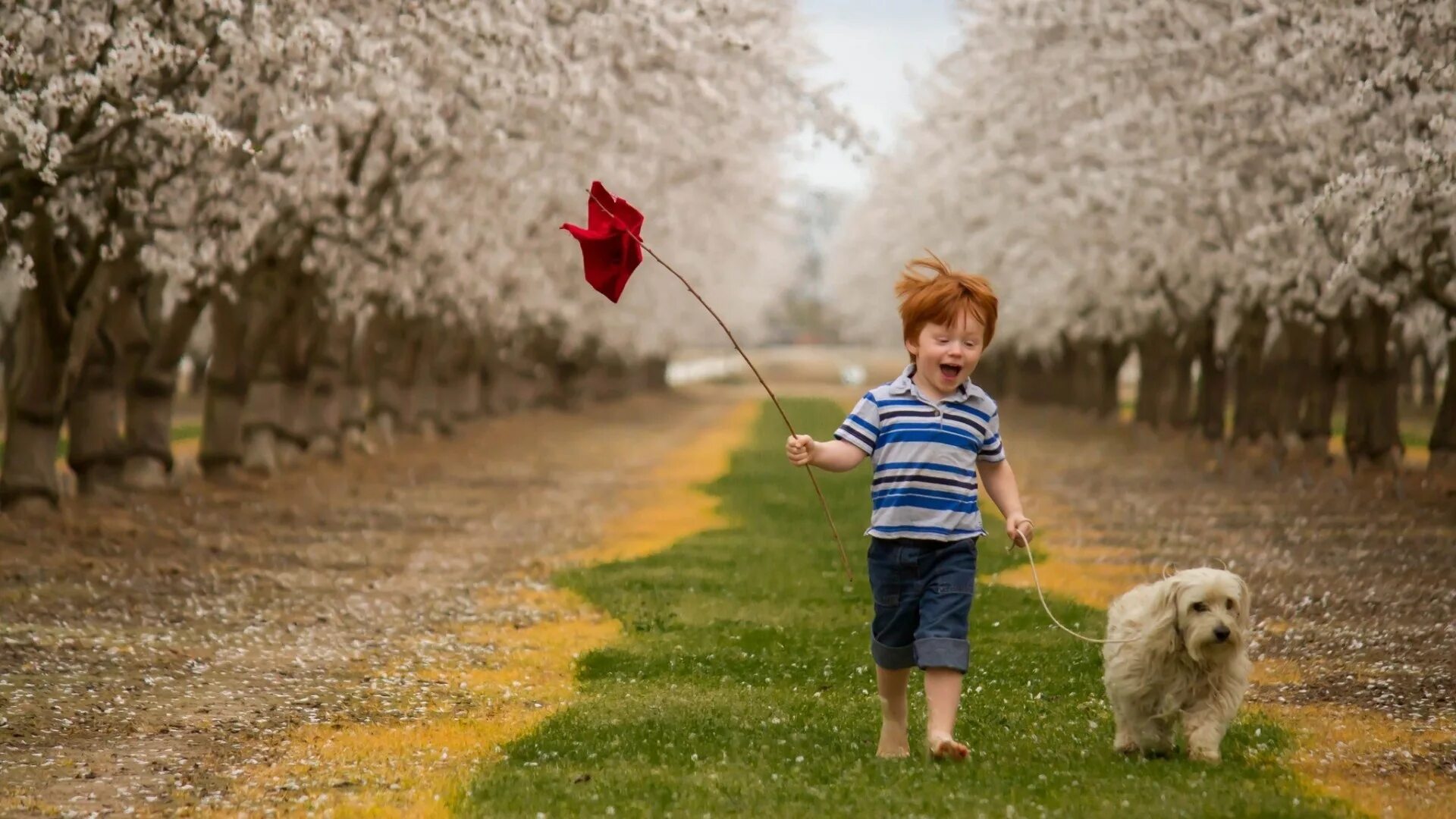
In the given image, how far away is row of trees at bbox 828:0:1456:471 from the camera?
17.0 m

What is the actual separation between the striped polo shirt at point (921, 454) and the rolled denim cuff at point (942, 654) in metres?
0.45

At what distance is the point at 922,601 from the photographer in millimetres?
8078

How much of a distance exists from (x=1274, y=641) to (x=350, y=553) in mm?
9988

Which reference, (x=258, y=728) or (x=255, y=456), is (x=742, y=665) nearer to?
(x=258, y=728)

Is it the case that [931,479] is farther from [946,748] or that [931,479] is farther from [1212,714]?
[1212,714]

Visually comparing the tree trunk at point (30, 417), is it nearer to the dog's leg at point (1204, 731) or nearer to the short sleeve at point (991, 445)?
the short sleeve at point (991, 445)

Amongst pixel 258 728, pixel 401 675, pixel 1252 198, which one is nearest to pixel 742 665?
pixel 401 675

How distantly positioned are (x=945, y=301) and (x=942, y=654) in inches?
61.3

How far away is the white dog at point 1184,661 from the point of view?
7930mm

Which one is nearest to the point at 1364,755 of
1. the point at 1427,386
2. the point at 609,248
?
the point at 609,248

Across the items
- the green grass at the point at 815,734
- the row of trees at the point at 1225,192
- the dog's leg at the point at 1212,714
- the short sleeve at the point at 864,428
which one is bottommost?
the green grass at the point at 815,734

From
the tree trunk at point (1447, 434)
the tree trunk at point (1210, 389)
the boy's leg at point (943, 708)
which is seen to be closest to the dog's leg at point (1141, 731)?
the boy's leg at point (943, 708)

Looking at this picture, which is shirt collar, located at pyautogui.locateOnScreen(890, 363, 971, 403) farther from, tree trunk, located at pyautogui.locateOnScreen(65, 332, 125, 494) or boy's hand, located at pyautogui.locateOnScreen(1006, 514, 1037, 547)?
tree trunk, located at pyautogui.locateOnScreen(65, 332, 125, 494)

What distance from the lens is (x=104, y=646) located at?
40.3 ft
